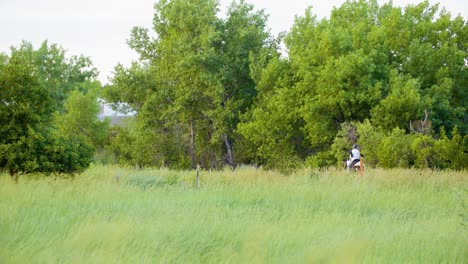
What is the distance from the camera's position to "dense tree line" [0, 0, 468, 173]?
1382 inches

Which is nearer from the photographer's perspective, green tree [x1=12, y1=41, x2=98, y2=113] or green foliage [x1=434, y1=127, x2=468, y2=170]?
green foliage [x1=434, y1=127, x2=468, y2=170]

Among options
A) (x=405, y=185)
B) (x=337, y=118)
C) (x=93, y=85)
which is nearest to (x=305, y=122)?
(x=337, y=118)

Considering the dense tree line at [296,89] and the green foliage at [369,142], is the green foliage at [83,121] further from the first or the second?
the green foliage at [369,142]

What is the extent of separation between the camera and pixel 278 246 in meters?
8.34

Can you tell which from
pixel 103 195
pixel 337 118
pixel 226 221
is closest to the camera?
pixel 226 221

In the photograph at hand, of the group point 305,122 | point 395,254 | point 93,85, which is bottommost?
point 395,254

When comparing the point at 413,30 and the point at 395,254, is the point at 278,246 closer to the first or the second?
the point at 395,254

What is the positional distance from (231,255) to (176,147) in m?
38.0

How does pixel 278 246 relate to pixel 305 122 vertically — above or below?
below

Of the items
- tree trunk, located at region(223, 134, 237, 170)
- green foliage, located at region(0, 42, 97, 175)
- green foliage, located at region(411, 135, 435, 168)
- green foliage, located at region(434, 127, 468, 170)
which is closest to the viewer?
green foliage, located at region(0, 42, 97, 175)

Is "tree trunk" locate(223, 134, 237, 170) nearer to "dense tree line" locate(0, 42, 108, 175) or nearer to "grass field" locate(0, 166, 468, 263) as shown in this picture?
"dense tree line" locate(0, 42, 108, 175)

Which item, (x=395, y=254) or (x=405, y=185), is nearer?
(x=395, y=254)

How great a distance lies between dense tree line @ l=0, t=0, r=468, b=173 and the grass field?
15518 millimetres

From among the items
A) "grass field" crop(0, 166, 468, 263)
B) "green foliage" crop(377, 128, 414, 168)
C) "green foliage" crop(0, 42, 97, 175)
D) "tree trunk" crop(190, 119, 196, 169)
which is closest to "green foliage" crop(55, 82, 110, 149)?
"tree trunk" crop(190, 119, 196, 169)
